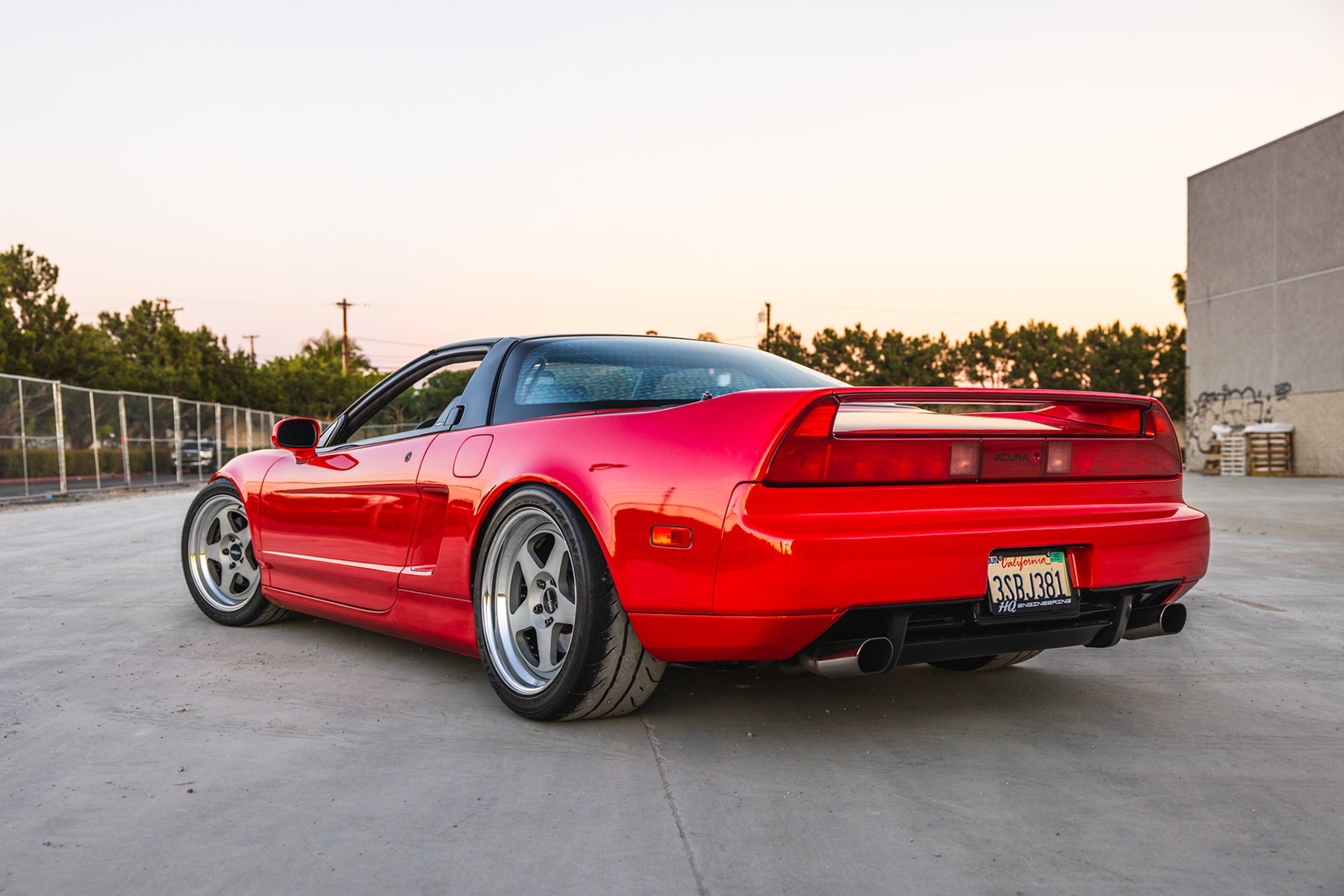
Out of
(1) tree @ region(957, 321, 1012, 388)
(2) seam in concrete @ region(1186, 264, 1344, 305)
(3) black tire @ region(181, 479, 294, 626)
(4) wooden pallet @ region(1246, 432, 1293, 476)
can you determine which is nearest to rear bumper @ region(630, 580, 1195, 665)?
(3) black tire @ region(181, 479, 294, 626)

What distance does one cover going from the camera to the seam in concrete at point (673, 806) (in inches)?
80.2

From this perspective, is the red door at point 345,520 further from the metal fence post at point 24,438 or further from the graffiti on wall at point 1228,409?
the graffiti on wall at point 1228,409

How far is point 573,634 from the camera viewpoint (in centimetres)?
299

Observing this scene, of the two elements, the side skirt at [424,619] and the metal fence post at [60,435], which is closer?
the side skirt at [424,619]

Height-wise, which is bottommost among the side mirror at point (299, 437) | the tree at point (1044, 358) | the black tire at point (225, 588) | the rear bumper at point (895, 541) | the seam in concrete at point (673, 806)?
the seam in concrete at point (673, 806)

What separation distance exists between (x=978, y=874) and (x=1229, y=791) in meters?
0.92

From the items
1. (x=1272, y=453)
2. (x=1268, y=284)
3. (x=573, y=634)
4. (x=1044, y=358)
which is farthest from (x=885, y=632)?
(x=1044, y=358)

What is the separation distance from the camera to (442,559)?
139 inches

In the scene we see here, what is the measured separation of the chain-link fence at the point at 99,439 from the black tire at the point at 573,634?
52.8 ft

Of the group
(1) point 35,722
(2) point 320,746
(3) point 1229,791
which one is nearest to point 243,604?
(1) point 35,722

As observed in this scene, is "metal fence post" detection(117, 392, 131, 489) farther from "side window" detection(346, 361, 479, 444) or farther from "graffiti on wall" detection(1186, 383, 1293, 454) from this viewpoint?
"graffiti on wall" detection(1186, 383, 1293, 454)

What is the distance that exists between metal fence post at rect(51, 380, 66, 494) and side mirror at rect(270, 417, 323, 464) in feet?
54.2

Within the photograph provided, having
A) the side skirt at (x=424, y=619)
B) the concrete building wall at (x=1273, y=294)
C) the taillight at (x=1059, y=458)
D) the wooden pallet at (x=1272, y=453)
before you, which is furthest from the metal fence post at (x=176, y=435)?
the concrete building wall at (x=1273, y=294)

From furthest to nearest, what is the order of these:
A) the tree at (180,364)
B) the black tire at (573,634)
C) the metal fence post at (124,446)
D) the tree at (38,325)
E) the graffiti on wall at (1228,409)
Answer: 1. the tree at (180,364)
2. the tree at (38,325)
3. the graffiti on wall at (1228,409)
4. the metal fence post at (124,446)
5. the black tire at (573,634)
